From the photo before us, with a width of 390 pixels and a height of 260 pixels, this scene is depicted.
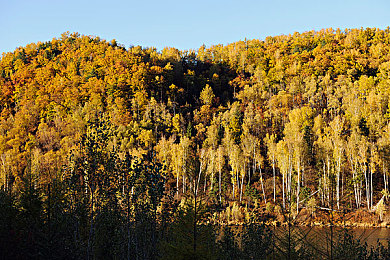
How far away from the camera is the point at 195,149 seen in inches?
2803

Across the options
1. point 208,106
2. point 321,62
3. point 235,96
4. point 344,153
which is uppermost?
point 321,62

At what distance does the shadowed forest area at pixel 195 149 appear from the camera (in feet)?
54.2

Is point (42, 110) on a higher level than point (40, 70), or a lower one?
lower

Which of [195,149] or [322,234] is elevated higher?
[195,149]

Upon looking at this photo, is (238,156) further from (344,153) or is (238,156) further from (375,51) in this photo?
(375,51)

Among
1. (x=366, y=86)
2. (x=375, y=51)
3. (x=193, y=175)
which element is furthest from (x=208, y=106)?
(x=193, y=175)

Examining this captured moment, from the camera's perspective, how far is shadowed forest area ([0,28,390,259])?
54.2 ft

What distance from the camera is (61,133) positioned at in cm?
8144

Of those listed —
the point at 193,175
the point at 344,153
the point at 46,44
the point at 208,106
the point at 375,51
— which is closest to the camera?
the point at 193,175

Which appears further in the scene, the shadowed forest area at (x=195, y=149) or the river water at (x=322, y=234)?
the shadowed forest area at (x=195, y=149)

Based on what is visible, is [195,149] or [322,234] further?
[195,149]

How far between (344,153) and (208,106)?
39.9m

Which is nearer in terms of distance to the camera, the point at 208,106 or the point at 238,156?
the point at 238,156

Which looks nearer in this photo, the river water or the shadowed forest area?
the river water
